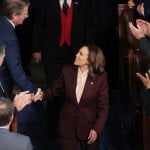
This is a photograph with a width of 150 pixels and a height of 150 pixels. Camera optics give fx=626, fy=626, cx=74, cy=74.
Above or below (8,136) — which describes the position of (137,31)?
above

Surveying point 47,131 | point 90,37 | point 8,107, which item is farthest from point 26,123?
point 8,107

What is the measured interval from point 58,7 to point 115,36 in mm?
1406

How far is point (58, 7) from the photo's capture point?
6.96 metres

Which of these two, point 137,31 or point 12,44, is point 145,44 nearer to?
point 137,31

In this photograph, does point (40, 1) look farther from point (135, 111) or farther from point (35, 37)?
point (135, 111)

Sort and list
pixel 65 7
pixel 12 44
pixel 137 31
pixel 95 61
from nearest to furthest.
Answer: pixel 137 31 < pixel 95 61 < pixel 12 44 < pixel 65 7

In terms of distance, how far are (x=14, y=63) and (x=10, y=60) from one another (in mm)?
50

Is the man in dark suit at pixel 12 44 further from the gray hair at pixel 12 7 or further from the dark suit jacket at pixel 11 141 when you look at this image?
the dark suit jacket at pixel 11 141

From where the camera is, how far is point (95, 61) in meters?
5.50

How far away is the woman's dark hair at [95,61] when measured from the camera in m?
5.51

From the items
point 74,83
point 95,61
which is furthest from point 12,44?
point 95,61

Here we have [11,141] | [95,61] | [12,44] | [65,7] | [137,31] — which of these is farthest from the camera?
[65,7]

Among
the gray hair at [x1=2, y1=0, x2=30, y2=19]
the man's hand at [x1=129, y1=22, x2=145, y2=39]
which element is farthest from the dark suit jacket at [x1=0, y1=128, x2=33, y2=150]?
the gray hair at [x1=2, y1=0, x2=30, y2=19]

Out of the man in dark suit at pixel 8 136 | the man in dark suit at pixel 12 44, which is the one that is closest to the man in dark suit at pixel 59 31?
the man in dark suit at pixel 12 44
